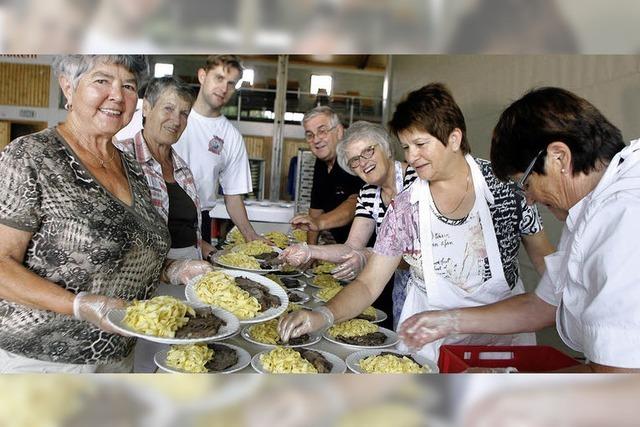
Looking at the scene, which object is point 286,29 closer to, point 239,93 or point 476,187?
point 239,93

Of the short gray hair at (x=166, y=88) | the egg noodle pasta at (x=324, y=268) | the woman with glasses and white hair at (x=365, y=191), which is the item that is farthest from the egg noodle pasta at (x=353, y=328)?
the short gray hair at (x=166, y=88)

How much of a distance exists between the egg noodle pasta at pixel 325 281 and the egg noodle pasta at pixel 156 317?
1.16m

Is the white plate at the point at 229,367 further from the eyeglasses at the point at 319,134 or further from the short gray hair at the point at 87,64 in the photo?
the eyeglasses at the point at 319,134

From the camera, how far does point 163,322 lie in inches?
42.2

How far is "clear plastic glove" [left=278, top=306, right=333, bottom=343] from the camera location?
1.50 meters

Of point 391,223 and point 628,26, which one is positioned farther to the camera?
point 391,223

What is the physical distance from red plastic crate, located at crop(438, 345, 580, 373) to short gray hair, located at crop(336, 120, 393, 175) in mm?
953

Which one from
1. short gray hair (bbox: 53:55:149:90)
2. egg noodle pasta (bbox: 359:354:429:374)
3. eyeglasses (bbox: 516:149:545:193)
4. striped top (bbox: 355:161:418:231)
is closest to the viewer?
short gray hair (bbox: 53:55:149:90)

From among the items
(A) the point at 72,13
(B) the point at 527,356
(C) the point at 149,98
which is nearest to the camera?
(A) the point at 72,13

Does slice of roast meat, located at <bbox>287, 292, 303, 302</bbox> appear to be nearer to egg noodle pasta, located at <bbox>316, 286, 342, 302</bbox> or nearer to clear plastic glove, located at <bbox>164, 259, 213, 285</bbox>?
egg noodle pasta, located at <bbox>316, 286, 342, 302</bbox>

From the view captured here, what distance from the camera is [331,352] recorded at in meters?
1.63

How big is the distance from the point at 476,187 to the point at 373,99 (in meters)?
0.69

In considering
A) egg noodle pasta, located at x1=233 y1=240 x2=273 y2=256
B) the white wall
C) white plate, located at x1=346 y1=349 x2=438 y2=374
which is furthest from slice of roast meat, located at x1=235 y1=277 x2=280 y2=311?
the white wall

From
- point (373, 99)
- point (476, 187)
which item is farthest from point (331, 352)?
point (373, 99)
